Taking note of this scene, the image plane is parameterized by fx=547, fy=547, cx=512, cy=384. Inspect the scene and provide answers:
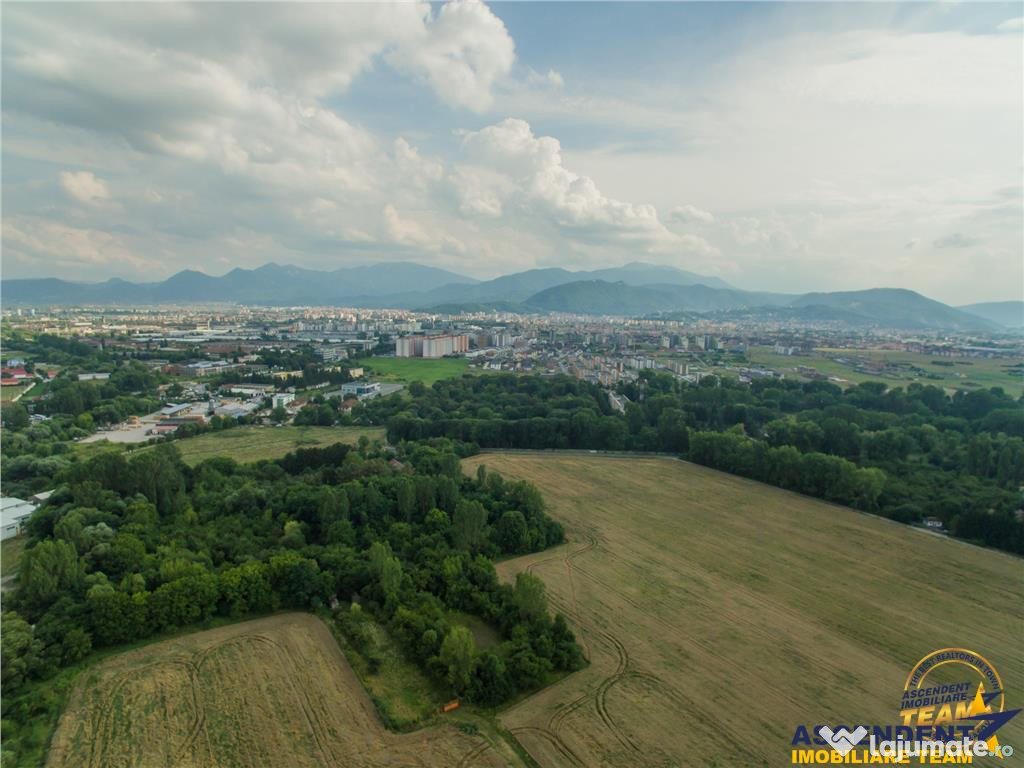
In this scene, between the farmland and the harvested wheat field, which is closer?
the harvested wheat field

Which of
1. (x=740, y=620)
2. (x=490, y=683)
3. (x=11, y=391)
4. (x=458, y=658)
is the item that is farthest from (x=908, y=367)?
(x=11, y=391)

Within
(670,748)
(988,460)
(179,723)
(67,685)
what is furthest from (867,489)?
(67,685)

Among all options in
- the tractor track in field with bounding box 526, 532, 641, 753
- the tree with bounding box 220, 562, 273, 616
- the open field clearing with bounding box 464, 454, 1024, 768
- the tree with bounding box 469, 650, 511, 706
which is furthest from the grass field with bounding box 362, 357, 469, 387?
the tree with bounding box 469, 650, 511, 706

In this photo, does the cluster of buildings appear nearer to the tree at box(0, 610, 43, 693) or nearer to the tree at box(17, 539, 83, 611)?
the tree at box(17, 539, 83, 611)

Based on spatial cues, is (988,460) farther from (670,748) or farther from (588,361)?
(588,361)

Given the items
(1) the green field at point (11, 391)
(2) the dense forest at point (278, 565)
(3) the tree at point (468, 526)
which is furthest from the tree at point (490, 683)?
(1) the green field at point (11, 391)

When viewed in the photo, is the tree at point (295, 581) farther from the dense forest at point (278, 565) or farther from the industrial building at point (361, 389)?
the industrial building at point (361, 389)
